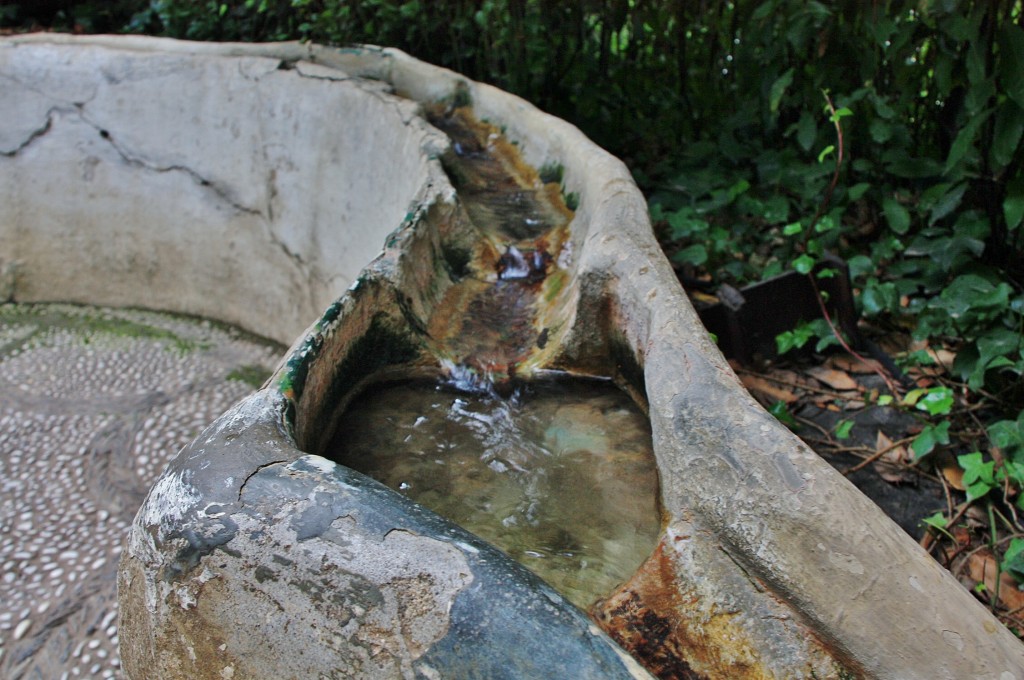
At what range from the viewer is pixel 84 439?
8.77ft

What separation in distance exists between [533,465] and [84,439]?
→ 1.85m

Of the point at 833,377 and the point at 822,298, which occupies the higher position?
the point at 822,298

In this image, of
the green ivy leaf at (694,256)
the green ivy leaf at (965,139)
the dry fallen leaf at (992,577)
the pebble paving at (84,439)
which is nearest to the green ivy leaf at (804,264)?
the green ivy leaf at (694,256)

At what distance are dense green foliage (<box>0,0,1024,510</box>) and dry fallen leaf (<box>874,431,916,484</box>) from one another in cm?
11

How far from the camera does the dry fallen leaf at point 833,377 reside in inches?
84.9

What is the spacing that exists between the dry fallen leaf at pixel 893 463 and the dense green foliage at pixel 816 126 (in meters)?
0.11

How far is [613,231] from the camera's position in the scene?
5.36 feet

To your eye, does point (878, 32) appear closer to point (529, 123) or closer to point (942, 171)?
point (942, 171)

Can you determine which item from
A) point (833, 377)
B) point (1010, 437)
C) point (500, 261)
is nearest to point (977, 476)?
point (1010, 437)

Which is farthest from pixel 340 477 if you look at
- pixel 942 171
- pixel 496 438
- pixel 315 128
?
pixel 315 128

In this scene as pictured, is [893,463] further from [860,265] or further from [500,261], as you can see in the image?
[500,261]

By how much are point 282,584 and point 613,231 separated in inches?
36.9

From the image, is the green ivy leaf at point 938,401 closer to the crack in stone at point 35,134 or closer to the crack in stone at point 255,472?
the crack in stone at point 255,472

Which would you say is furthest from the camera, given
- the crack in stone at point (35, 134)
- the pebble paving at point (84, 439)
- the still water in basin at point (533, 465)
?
the crack in stone at point (35, 134)
